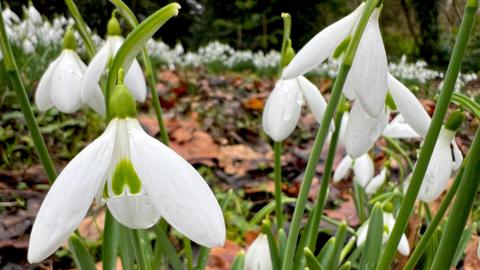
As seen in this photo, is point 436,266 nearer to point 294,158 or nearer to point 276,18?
point 294,158

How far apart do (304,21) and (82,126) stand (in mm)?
9179

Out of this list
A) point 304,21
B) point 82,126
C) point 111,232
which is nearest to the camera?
point 111,232

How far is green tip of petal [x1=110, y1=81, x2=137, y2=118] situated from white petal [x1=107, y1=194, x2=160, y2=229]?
0.09m

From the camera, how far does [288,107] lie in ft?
3.31

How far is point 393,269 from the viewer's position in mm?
1602

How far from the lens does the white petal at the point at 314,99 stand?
998 mm

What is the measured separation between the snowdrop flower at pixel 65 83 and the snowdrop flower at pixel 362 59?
1.22ft

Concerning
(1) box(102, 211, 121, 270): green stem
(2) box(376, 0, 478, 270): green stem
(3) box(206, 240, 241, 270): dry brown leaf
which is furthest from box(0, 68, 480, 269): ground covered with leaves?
(2) box(376, 0, 478, 270): green stem

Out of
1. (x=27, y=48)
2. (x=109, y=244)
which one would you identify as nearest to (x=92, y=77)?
(x=109, y=244)

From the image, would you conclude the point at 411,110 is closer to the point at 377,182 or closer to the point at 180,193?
the point at 180,193

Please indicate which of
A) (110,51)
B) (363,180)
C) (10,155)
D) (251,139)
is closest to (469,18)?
(110,51)

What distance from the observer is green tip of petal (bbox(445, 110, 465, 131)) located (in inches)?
32.9

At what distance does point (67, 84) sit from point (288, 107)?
14.8 inches

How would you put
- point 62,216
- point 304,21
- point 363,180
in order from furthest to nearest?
point 304,21 → point 363,180 → point 62,216
